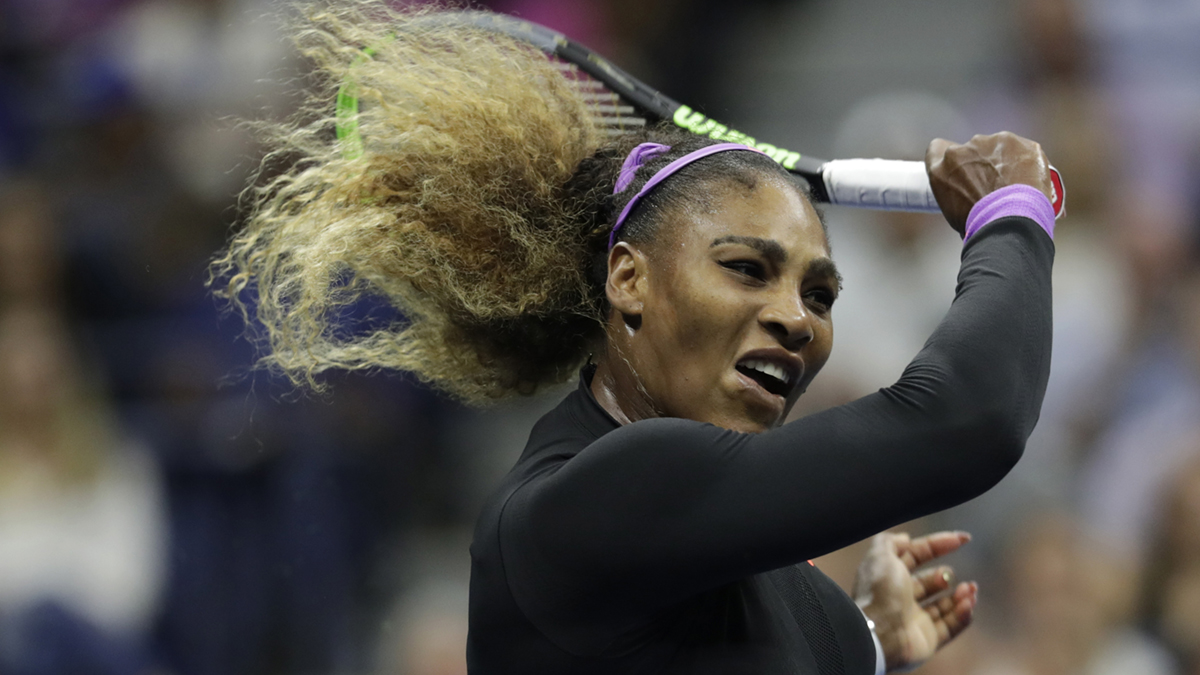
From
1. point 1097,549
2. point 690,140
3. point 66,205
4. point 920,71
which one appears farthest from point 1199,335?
point 66,205

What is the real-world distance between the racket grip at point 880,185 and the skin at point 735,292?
0.12 meters

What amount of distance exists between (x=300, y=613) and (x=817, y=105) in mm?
2982

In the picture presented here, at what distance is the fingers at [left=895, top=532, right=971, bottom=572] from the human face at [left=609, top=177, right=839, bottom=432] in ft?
2.25

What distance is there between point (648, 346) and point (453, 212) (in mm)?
467

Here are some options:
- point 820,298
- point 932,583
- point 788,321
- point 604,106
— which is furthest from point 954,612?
point 604,106

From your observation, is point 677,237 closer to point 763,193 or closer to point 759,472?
point 763,193

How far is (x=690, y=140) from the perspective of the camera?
1957 millimetres

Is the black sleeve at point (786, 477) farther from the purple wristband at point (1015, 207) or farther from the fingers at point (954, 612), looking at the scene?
the fingers at point (954, 612)

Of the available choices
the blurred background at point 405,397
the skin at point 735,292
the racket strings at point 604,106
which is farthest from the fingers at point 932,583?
the blurred background at point 405,397

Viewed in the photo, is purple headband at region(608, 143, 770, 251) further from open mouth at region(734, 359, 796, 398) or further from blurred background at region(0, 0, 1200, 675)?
blurred background at region(0, 0, 1200, 675)

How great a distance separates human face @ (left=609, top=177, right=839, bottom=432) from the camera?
5.49 feet

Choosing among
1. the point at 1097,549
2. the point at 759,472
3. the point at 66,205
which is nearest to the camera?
the point at 759,472

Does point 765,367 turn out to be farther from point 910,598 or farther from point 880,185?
point 910,598

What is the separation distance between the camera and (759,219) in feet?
5.65
